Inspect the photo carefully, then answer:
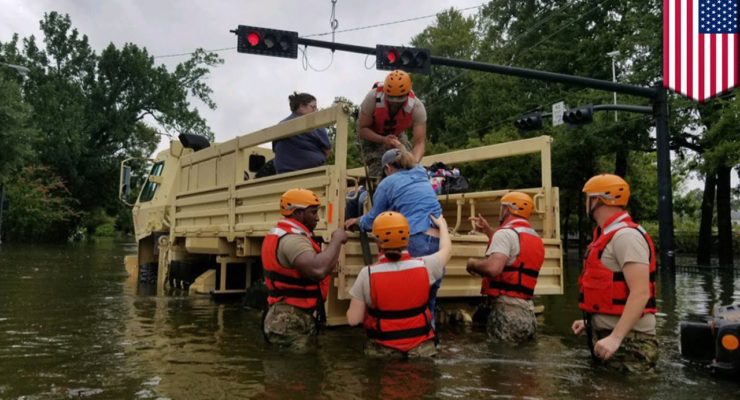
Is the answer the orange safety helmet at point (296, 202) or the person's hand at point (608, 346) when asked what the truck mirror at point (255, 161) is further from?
the person's hand at point (608, 346)

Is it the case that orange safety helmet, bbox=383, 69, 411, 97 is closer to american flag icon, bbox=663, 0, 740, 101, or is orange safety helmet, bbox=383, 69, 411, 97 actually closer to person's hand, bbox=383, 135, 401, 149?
person's hand, bbox=383, 135, 401, 149

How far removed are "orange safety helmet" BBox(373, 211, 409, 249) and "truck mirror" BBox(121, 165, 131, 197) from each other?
7.91 metres

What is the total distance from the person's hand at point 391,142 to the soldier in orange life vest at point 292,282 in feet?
3.07

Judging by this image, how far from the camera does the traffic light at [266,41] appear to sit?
1219 cm

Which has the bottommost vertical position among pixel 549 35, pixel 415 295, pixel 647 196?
pixel 415 295

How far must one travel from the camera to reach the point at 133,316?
745 cm

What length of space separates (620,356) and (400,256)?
168 cm

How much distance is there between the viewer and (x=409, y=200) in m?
5.23

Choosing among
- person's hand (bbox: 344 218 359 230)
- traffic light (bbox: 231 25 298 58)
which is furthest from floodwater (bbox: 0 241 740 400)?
traffic light (bbox: 231 25 298 58)

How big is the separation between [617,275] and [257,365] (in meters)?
2.67

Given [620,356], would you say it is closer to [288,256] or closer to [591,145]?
[288,256]

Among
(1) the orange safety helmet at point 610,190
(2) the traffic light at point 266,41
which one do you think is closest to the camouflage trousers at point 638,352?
(1) the orange safety helmet at point 610,190

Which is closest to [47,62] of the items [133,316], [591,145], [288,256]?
[591,145]

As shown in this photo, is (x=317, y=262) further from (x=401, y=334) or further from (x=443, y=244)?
(x=443, y=244)
